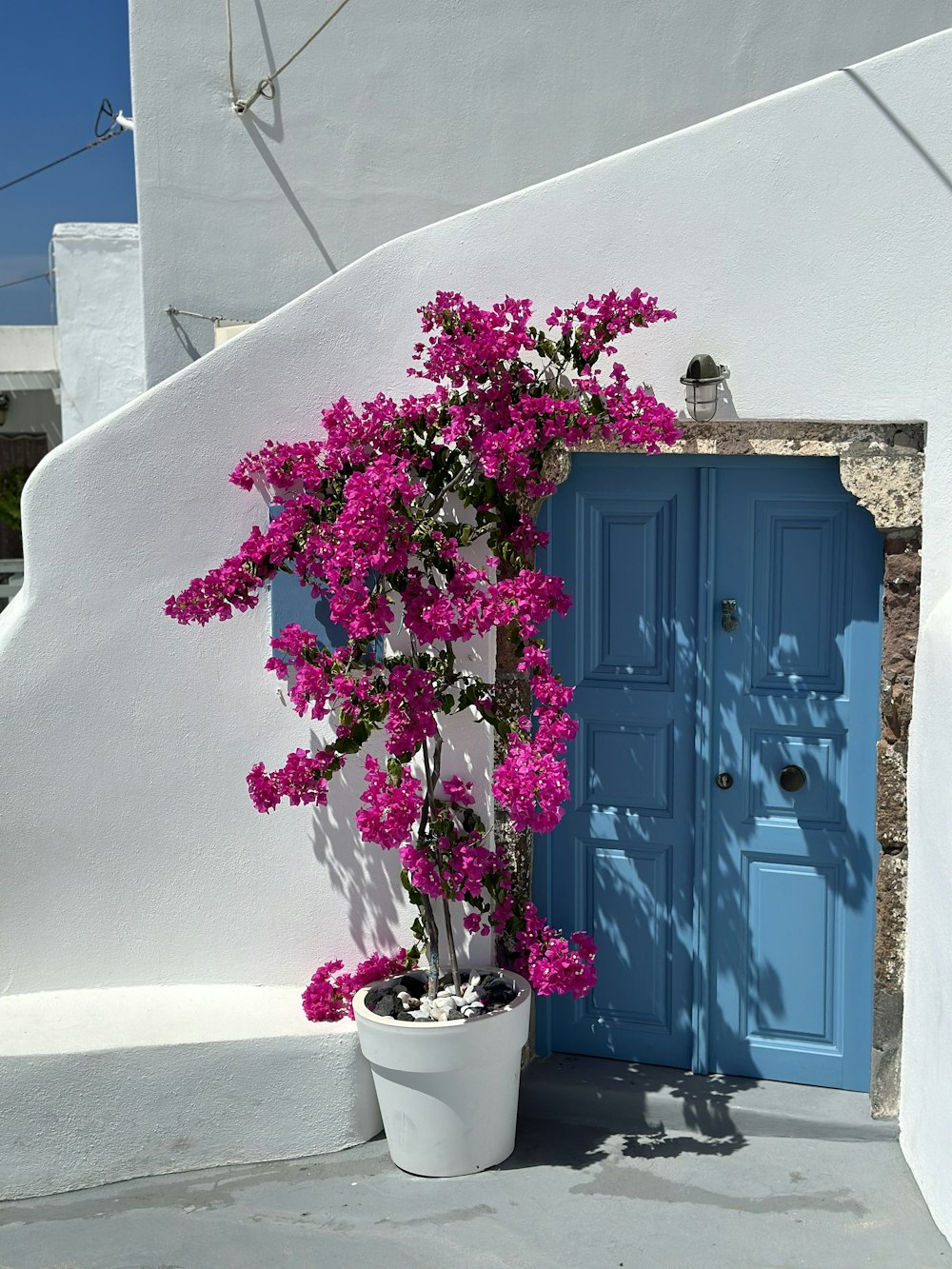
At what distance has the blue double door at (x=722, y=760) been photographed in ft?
13.8

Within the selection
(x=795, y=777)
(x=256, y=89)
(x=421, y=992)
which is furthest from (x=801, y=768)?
(x=256, y=89)

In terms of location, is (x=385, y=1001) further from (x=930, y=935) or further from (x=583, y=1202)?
(x=930, y=935)

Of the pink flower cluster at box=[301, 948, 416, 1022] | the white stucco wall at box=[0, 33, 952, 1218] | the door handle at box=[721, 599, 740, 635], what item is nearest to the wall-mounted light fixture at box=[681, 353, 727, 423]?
the white stucco wall at box=[0, 33, 952, 1218]

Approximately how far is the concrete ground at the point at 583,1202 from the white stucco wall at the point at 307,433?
28cm

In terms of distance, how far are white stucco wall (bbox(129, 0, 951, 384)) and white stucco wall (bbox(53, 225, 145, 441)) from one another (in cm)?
184

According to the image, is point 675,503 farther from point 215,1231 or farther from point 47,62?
point 47,62

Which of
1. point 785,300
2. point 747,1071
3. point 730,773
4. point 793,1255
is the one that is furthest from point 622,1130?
point 785,300

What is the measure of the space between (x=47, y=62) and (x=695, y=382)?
53.3 feet

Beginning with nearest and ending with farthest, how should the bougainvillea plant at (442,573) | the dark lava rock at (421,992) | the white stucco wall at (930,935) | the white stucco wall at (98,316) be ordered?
the white stucco wall at (930,935), the bougainvillea plant at (442,573), the dark lava rock at (421,992), the white stucco wall at (98,316)

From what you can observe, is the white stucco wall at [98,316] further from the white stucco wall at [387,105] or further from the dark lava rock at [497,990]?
the dark lava rock at [497,990]

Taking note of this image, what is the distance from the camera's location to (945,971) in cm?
360

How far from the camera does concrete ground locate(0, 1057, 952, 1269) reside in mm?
3678

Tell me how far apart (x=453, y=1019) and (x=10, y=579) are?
7498 millimetres

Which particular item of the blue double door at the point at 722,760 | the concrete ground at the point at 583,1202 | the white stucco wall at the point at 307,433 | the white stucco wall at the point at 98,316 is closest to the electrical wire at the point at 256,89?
the white stucco wall at the point at 98,316
